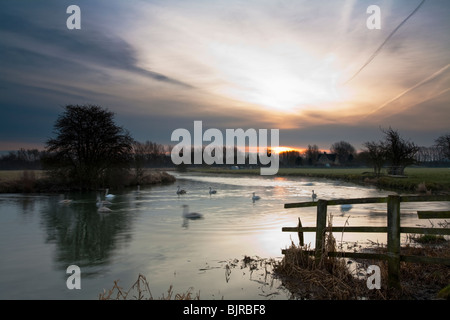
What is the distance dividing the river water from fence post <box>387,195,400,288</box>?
2202 millimetres

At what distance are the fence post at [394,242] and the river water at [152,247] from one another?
2.20 metres

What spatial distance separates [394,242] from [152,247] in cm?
894

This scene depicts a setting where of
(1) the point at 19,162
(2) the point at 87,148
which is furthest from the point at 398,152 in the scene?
(1) the point at 19,162

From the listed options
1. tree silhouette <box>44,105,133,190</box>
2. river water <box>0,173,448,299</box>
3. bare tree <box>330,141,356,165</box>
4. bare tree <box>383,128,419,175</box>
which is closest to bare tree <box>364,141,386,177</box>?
bare tree <box>383,128,419,175</box>

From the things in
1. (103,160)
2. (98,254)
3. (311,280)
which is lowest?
(98,254)

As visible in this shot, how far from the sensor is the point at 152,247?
41.1 ft

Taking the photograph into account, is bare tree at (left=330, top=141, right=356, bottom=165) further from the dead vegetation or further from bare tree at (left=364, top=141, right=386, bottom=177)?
the dead vegetation

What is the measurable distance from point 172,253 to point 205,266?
2.15 metres

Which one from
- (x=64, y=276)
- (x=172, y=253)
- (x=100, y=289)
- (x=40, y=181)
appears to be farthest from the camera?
(x=40, y=181)

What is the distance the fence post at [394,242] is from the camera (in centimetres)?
641

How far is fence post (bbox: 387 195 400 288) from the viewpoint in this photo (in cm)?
641

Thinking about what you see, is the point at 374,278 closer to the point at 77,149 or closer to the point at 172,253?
the point at 172,253

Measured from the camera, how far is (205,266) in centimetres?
984
